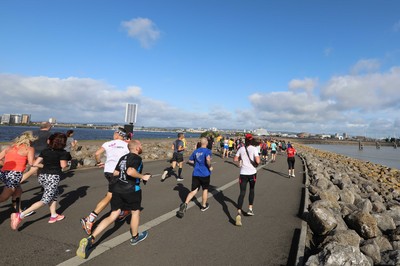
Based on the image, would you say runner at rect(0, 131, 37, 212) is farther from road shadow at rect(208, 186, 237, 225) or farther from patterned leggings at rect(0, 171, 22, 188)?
road shadow at rect(208, 186, 237, 225)

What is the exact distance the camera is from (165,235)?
5.37m

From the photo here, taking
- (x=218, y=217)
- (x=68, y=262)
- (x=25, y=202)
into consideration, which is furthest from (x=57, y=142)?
(x=218, y=217)

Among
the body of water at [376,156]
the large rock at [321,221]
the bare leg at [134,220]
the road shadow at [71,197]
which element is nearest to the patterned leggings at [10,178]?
the road shadow at [71,197]

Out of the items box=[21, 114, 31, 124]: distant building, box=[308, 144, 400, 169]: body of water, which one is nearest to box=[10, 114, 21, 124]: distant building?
box=[21, 114, 31, 124]: distant building

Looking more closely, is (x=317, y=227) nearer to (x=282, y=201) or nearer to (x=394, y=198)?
(x=282, y=201)

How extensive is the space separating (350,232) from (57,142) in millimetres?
6019

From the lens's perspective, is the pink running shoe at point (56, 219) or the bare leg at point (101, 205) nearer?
the bare leg at point (101, 205)

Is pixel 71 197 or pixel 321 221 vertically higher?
pixel 321 221

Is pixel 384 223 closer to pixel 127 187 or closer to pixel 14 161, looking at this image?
pixel 127 187

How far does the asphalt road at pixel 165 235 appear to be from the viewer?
436 centimetres

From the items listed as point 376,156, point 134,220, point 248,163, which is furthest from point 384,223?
point 376,156

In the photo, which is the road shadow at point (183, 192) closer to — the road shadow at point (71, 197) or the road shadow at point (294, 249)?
the road shadow at point (294, 249)

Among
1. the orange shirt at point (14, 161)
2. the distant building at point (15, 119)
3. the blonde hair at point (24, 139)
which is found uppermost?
the blonde hair at point (24, 139)

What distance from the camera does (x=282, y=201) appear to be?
29.5ft
